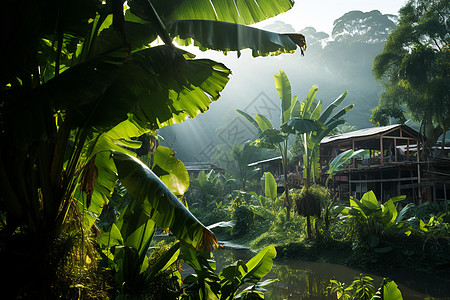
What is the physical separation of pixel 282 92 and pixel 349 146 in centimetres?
1026

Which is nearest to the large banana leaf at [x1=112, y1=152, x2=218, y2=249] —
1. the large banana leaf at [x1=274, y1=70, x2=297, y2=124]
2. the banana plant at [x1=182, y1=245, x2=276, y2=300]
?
the banana plant at [x1=182, y1=245, x2=276, y2=300]

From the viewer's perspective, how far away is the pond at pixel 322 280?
6945mm

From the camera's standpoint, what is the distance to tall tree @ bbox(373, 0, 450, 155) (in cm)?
1556

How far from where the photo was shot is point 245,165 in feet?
91.4

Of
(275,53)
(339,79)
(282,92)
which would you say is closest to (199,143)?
(339,79)

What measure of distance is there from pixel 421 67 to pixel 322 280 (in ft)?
38.5

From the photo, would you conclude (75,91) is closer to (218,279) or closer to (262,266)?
(218,279)

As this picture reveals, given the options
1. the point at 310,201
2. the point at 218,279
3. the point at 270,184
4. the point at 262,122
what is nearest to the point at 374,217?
the point at 310,201

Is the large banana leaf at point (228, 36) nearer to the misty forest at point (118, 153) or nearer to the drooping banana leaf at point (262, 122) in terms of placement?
the misty forest at point (118, 153)

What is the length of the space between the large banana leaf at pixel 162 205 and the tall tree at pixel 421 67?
1594cm

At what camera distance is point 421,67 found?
1559 centimetres

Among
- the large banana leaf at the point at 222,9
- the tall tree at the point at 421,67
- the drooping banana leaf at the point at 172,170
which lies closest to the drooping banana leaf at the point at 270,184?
the tall tree at the point at 421,67

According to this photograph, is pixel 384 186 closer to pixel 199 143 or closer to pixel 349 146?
pixel 349 146

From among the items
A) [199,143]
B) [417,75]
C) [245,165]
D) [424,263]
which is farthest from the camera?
[199,143]
